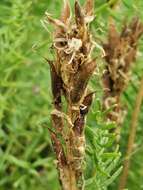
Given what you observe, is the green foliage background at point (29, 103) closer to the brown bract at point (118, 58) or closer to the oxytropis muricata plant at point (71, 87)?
the brown bract at point (118, 58)

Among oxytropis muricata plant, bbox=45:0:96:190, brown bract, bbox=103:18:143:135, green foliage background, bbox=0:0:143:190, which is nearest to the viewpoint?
oxytropis muricata plant, bbox=45:0:96:190

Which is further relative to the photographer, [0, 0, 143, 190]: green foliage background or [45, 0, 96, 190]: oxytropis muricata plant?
[0, 0, 143, 190]: green foliage background

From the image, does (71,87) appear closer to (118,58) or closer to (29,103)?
(118,58)

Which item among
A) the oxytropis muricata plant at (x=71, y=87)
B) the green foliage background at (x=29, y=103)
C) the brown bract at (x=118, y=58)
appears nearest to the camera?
the oxytropis muricata plant at (x=71, y=87)

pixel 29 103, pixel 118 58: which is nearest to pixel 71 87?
pixel 118 58

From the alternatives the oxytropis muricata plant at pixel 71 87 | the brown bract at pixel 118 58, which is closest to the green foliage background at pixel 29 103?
the brown bract at pixel 118 58

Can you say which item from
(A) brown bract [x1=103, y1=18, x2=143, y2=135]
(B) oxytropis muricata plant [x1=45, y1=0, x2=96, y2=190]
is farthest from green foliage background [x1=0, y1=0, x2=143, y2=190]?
(B) oxytropis muricata plant [x1=45, y1=0, x2=96, y2=190]

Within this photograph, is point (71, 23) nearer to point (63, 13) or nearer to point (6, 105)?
point (63, 13)

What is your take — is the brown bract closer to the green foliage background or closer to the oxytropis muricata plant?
the green foliage background

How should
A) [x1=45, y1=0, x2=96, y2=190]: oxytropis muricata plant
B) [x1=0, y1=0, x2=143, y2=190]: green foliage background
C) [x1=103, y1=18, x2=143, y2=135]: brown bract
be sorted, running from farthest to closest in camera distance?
[x1=0, y1=0, x2=143, y2=190]: green foliage background
[x1=103, y1=18, x2=143, y2=135]: brown bract
[x1=45, y1=0, x2=96, y2=190]: oxytropis muricata plant
